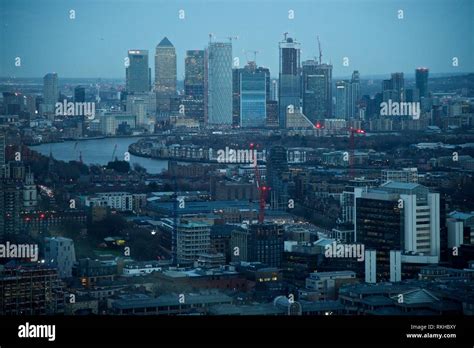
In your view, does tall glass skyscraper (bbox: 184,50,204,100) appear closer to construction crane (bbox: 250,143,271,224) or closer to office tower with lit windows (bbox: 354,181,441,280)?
construction crane (bbox: 250,143,271,224)

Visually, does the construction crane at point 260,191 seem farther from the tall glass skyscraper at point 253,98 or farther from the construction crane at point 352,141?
the construction crane at point 352,141

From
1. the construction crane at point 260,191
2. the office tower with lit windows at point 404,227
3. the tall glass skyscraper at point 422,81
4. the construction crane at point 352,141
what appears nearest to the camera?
the office tower with lit windows at point 404,227

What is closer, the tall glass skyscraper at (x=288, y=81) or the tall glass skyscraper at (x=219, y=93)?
the tall glass skyscraper at (x=288, y=81)

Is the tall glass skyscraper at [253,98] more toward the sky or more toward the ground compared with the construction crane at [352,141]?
more toward the sky

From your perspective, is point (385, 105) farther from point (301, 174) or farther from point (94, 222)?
point (94, 222)
